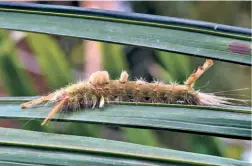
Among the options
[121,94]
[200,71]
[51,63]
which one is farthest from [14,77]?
[200,71]

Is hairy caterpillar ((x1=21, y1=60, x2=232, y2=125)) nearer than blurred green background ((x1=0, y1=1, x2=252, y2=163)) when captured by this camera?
Yes

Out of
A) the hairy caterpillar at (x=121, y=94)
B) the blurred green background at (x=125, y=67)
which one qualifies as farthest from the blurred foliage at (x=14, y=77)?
the hairy caterpillar at (x=121, y=94)

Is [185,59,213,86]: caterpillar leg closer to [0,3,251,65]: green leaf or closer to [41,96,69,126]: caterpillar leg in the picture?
[0,3,251,65]: green leaf

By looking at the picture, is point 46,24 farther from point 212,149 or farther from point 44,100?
point 212,149

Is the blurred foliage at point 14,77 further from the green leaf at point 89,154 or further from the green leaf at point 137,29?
the green leaf at point 89,154

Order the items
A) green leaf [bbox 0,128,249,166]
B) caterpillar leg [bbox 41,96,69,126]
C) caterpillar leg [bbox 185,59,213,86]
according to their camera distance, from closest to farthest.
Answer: green leaf [bbox 0,128,249,166] → caterpillar leg [bbox 41,96,69,126] → caterpillar leg [bbox 185,59,213,86]

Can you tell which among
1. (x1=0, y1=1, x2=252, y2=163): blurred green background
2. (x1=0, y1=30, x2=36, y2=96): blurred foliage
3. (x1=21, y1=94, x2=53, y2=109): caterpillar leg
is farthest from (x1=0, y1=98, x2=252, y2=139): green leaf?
(x1=0, y1=30, x2=36, y2=96): blurred foliage
